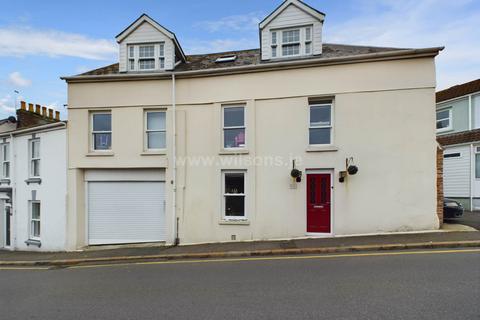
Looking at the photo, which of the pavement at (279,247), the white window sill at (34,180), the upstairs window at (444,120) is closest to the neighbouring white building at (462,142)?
the upstairs window at (444,120)

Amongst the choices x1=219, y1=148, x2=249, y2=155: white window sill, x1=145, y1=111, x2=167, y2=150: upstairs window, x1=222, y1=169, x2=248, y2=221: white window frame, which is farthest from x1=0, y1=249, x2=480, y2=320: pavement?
x1=145, y1=111, x2=167, y2=150: upstairs window

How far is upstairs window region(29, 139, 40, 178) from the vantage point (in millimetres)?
12930

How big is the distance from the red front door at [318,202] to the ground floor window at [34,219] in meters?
12.7

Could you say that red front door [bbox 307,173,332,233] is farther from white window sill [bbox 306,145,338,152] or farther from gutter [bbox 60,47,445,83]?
gutter [bbox 60,47,445,83]

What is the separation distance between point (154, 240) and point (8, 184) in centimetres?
907

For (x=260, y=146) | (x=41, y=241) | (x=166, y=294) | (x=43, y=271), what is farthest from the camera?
(x=41, y=241)

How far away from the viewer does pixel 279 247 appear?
28.1 ft

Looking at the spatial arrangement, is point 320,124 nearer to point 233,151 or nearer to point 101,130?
point 233,151

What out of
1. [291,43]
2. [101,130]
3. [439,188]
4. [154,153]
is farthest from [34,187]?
[439,188]

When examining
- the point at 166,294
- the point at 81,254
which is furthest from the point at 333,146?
the point at 81,254

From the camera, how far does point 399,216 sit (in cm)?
934

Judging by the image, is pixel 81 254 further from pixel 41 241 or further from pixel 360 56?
pixel 360 56

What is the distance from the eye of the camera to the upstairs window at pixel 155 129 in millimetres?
11375

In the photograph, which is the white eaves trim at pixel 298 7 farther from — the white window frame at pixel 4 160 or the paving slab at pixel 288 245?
the white window frame at pixel 4 160
